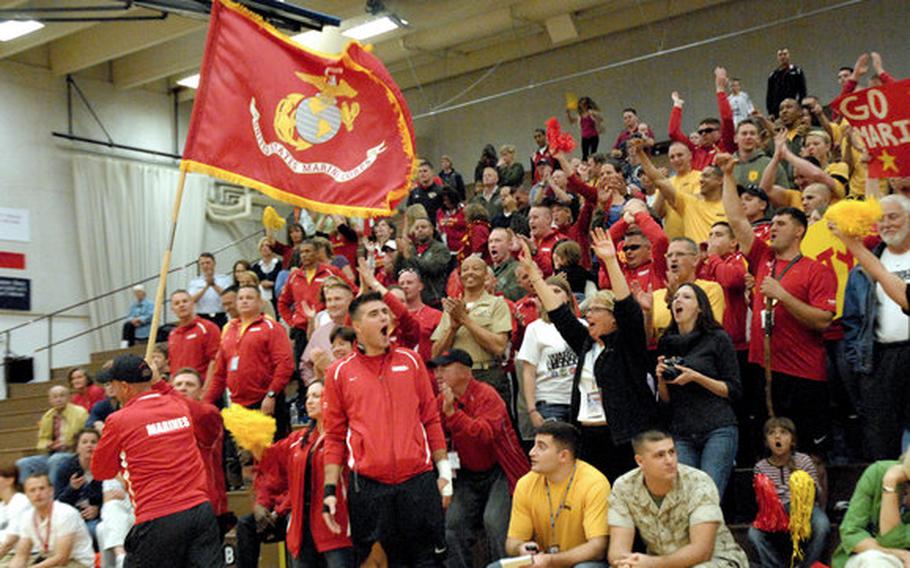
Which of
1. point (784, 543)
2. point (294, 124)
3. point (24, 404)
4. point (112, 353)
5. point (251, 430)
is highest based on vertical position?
point (294, 124)

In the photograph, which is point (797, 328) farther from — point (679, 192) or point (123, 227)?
point (123, 227)

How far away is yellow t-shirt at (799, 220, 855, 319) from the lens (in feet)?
25.0

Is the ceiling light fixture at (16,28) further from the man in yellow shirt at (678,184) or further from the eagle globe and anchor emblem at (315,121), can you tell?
the man in yellow shirt at (678,184)

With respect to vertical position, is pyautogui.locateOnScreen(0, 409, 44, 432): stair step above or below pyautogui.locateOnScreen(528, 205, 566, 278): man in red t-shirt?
below

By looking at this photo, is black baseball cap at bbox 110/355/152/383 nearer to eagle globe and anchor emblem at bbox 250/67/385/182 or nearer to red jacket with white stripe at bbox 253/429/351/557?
red jacket with white stripe at bbox 253/429/351/557

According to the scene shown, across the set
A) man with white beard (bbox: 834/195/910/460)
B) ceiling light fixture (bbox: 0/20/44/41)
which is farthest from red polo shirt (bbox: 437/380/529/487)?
ceiling light fixture (bbox: 0/20/44/41)

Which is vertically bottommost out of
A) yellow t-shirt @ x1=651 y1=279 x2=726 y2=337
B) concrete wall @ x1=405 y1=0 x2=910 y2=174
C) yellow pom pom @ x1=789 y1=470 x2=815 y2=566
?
yellow pom pom @ x1=789 y1=470 x2=815 y2=566

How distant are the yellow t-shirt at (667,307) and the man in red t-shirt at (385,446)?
74.9 inches

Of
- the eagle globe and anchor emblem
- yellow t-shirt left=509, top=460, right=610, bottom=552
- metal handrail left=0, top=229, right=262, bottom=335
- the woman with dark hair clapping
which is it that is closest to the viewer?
yellow t-shirt left=509, top=460, right=610, bottom=552

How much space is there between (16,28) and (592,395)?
1274 cm

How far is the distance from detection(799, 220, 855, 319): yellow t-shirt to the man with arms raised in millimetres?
2234

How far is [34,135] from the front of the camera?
59.8 feet

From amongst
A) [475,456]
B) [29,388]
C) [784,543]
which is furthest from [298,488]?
[29,388]

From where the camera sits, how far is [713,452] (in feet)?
21.5
